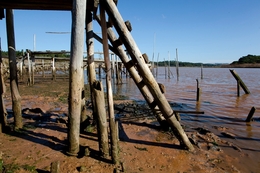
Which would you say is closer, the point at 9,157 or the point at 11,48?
the point at 9,157

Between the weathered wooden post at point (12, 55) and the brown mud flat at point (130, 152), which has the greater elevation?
the weathered wooden post at point (12, 55)

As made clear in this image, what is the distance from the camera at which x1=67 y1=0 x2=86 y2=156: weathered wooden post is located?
3158 mm

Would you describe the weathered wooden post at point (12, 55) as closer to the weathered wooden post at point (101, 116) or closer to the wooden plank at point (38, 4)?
the wooden plank at point (38, 4)

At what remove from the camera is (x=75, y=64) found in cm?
327

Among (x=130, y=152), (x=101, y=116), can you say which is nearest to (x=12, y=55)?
(x=101, y=116)

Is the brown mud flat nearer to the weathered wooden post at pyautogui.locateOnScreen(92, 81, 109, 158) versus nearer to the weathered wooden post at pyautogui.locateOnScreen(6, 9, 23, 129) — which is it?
the weathered wooden post at pyautogui.locateOnScreen(92, 81, 109, 158)

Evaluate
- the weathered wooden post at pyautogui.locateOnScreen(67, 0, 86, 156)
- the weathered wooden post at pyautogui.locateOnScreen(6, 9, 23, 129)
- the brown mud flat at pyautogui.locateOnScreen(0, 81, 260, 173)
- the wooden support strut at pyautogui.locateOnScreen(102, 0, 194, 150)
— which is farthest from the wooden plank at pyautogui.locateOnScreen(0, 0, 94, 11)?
the brown mud flat at pyautogui.locateOnScreen(0, 81, 260, 173)

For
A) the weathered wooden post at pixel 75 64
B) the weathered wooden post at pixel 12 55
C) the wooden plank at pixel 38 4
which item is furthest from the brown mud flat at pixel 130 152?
the wooden plank at pixel 38 4

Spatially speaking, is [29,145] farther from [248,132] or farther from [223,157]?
[248,132]

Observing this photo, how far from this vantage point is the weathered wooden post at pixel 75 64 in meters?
3.16

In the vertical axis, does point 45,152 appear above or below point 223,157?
above

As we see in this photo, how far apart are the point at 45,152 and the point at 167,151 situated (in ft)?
8.86

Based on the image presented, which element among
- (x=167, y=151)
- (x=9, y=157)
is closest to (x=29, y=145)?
(x=9, y=157)

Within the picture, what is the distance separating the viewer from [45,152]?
3846 mm
